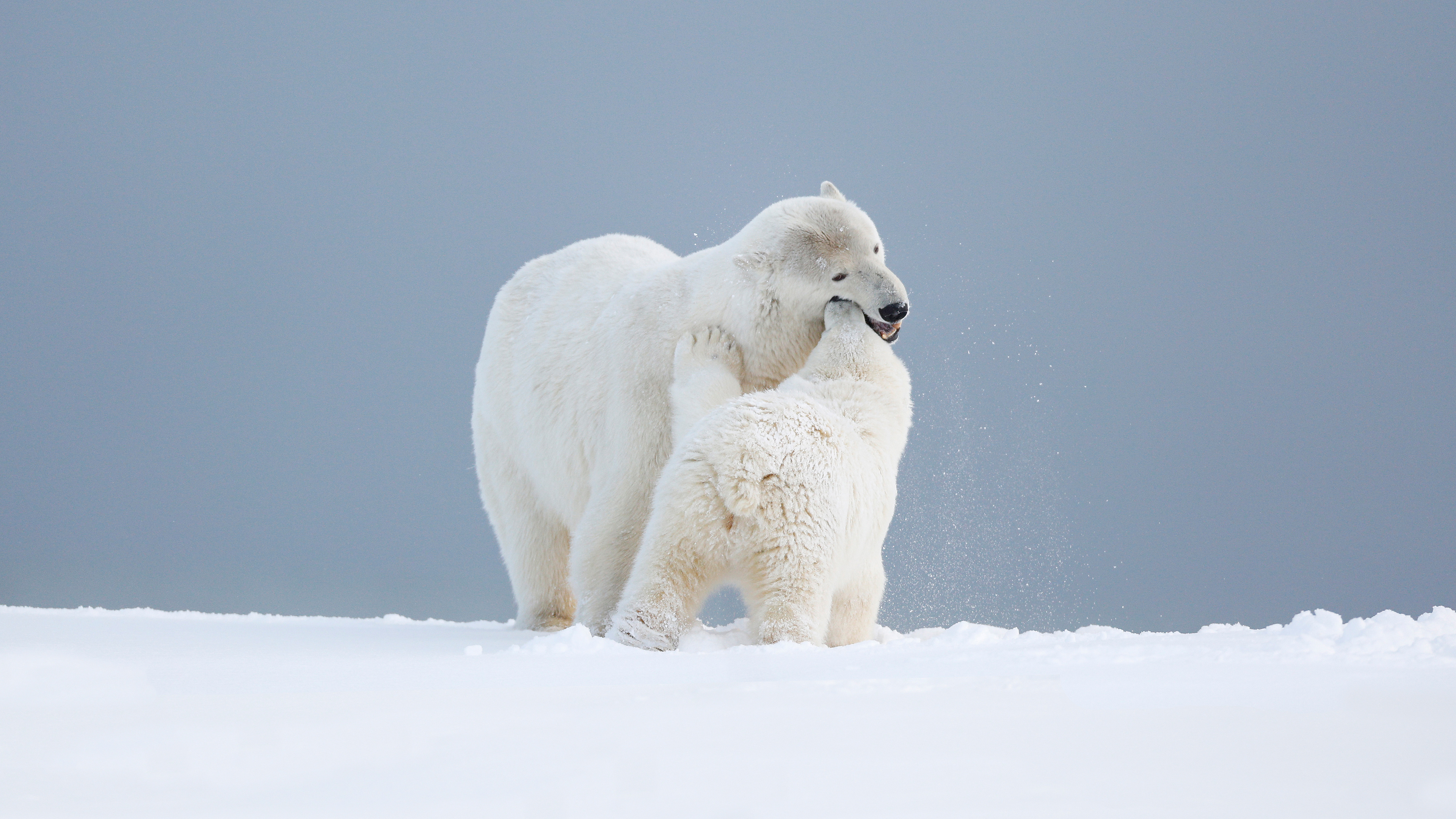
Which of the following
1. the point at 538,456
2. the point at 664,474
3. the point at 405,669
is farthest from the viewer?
the point at 538,456

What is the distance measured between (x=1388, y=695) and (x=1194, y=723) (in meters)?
0.49

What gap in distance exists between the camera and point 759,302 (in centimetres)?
450

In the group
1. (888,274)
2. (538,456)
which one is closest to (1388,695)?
(888,274)

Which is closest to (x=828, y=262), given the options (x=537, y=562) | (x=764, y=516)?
(x=764, y=516)

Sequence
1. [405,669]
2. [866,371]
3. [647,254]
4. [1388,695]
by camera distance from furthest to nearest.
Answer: [647,254], [866,371], [405,669], [1388,695]

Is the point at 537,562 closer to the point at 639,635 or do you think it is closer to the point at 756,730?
the point at 639,635

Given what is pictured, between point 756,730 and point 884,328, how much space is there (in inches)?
99.2

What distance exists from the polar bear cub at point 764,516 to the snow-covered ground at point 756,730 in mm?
479

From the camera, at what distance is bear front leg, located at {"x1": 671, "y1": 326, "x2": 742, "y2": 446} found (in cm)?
426

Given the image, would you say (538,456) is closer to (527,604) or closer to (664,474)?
(527,604)

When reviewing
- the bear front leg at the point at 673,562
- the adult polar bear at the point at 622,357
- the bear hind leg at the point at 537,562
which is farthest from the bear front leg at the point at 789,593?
the bear hind leg at the point at 537,562

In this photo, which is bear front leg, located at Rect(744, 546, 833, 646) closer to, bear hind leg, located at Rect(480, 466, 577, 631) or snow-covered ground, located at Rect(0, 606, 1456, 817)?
snow-covered ground, located at Rect(0, 606, 1456, 817)

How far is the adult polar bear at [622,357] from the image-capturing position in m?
4.49

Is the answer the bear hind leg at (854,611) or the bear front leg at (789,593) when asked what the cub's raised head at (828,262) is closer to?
the bear hind leg at (854,611)
